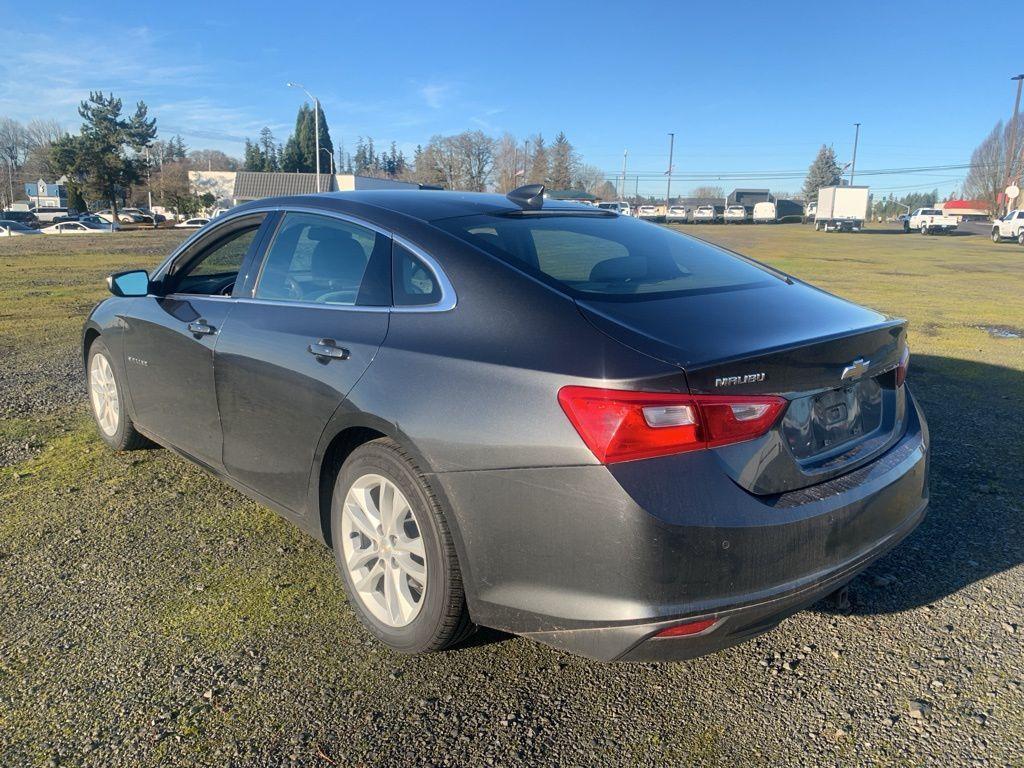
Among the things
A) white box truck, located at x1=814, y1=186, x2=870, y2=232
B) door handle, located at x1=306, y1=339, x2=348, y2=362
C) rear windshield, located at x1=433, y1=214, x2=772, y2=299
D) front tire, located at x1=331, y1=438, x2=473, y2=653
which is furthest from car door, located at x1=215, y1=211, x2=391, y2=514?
white box truck, located at x1=814, y1=186, x2=870, y2=232

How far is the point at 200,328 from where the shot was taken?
3643 mm

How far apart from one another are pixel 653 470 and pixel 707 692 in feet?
3.20

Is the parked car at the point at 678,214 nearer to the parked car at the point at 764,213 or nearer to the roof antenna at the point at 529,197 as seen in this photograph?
the parked car at the point at 764,213

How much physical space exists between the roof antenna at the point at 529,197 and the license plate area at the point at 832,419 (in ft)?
5.13

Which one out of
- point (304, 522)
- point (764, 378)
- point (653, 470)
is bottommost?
point (304, 522)

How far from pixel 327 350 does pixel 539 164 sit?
99798 mm

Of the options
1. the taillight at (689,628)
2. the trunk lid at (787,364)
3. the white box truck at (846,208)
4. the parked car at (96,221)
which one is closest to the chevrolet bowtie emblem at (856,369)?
the trunk lid at (787,364)

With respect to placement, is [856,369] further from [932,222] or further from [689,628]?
[932,222]

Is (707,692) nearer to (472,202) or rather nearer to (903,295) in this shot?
(472,202)

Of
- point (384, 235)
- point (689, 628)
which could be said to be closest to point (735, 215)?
point (384, 235)

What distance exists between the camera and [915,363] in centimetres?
745

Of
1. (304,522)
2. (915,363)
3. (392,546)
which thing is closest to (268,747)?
(392,546)

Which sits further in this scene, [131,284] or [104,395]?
[104,395]

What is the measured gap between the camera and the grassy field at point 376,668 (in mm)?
2303
